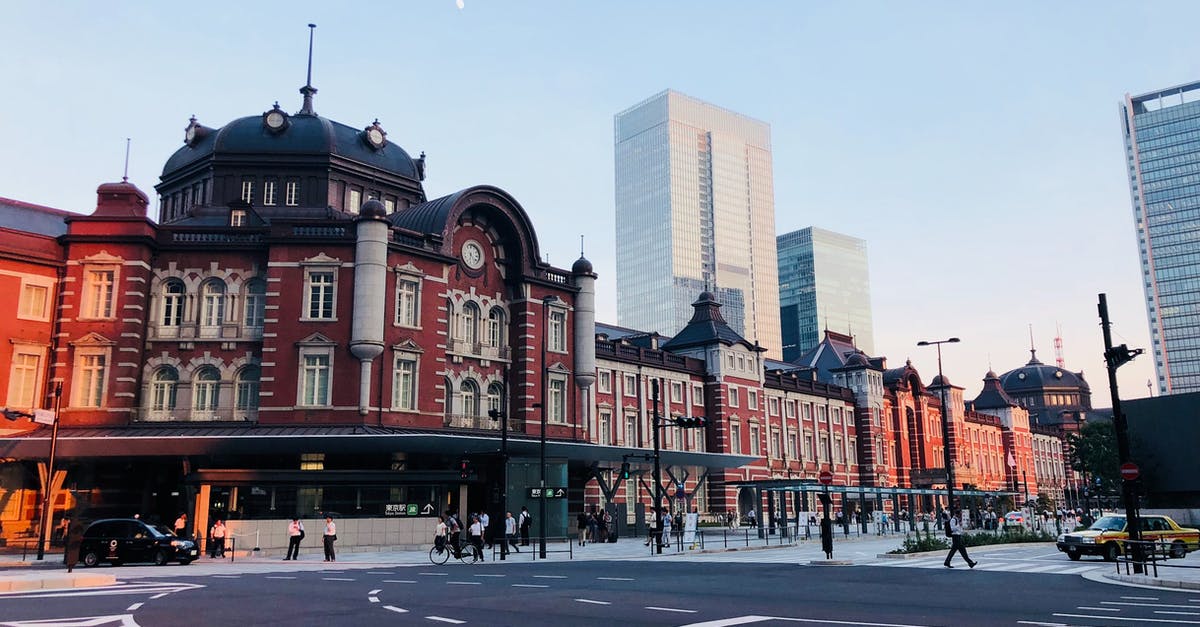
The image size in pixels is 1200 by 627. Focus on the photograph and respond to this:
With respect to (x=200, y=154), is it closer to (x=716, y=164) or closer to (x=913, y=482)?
(x=913, y=482)

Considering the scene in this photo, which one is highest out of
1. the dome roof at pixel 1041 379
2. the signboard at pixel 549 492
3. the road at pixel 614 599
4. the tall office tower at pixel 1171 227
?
the tall office tower at pixel 1171 227

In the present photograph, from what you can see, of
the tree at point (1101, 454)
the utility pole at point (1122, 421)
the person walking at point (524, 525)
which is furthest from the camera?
the tree at point (1101, 454)

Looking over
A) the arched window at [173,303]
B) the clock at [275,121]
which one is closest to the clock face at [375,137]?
the clock at [275,121]

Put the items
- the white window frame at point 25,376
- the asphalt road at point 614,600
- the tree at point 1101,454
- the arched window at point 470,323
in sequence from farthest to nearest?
the tree at point 1101,454 → the arched window at point 470,323 → the white window frame at point 25,376 → the asphalt road at point 614,600

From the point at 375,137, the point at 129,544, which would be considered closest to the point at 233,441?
the point at 129,544

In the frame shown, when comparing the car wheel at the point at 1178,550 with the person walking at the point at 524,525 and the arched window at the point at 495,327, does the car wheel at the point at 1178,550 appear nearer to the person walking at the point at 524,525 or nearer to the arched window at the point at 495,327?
the person walking at the point at 524,525

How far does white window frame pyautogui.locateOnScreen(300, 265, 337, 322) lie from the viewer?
42.0 metres

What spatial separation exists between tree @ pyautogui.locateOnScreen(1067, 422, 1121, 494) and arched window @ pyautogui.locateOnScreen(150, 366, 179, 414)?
64420 millimetres

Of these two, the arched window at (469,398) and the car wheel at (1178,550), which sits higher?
the arched window at (469,398)

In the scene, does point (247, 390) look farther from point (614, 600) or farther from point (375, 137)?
point (614, 600)

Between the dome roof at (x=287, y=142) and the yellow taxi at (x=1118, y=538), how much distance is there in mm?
39313

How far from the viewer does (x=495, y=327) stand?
49281mm

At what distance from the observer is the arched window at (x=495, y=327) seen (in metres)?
48.7

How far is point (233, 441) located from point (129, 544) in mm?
7678
